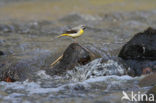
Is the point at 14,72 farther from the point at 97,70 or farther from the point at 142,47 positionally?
the point at 142,47

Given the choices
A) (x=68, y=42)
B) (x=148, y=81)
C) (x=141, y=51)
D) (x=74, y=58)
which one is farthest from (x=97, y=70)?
(x=68, y=42)

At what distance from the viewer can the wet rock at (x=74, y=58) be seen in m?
7.87

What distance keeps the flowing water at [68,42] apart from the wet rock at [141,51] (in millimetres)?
378

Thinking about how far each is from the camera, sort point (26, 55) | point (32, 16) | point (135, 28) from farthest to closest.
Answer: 1. point (32, 16)
2. point (135, 28)
3. point (26, 55)

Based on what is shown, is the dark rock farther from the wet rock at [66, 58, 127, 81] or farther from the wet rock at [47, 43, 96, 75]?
the wet rock at [47, 43, 96, 75]

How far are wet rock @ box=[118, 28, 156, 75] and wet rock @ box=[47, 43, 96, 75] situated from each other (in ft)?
2.92

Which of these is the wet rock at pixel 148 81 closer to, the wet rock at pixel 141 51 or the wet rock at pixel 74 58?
the wet rock at pixel 141 51

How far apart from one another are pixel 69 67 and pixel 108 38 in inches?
150

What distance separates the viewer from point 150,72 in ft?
25.0

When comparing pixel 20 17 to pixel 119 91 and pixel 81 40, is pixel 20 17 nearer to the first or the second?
pixel 81 40

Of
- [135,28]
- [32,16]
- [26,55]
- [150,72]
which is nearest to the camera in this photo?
[150,72]

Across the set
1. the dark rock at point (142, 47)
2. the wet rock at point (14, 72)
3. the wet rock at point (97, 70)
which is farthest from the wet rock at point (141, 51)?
the wet rock at point (14, 72)

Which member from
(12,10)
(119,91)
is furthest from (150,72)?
(12,10)


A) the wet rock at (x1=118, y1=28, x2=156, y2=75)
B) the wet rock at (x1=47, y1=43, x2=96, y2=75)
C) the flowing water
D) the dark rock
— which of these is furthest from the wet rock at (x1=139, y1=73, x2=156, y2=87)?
the wet rock at (x1=47, y1=43, x2=96, y2=75)
